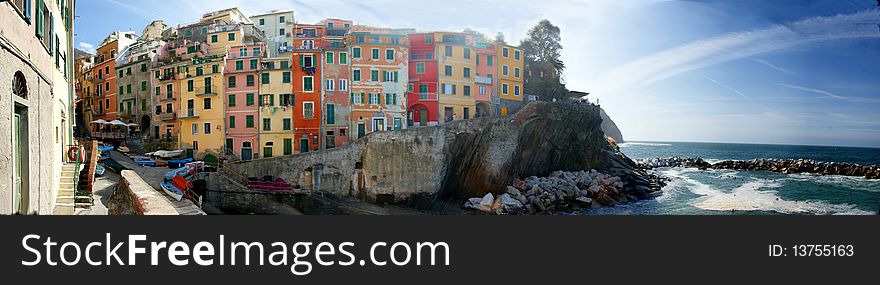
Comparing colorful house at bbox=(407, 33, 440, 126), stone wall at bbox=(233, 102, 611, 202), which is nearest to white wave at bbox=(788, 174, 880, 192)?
stone wall at bbox=(233, 102, 611, 202)

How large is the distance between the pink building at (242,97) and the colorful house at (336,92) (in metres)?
0.67

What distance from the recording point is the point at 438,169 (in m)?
5.33

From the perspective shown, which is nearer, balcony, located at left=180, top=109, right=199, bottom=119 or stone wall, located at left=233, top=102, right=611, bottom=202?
balcony, located at left=180, top=109, right=199, bottom=119

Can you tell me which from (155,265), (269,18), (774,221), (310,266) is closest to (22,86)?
(155,265)

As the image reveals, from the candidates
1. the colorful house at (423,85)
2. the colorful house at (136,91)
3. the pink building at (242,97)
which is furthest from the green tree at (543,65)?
the colorful house at (136,91)

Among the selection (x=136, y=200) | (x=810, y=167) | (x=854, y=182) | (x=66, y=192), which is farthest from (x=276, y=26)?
(x=810, y=167)

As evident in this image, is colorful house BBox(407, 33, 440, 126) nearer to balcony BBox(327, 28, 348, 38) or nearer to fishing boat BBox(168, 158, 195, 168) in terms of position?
balcony BBox(327, 28, 348, 38)

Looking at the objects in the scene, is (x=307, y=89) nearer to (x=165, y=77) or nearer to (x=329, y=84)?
(x=329, y=84)

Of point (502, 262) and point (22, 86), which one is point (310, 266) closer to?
point (502, 262)

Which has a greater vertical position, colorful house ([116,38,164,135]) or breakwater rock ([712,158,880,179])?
colorful house ([116,38,164,135])

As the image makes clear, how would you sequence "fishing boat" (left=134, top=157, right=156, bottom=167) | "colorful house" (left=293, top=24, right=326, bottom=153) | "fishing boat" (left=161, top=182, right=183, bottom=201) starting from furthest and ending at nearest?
1. "colorful house" (left=293, top=24, right=326, bottom=153)
2. "fishing boat" (left=134, top=157, right=156, bottom=167)
3. "fishing boat" (left=161, top=182, right=183, bottom=201)

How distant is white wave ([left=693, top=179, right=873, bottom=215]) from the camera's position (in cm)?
476

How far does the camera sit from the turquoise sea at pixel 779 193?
193 inches

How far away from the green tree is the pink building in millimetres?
2970
